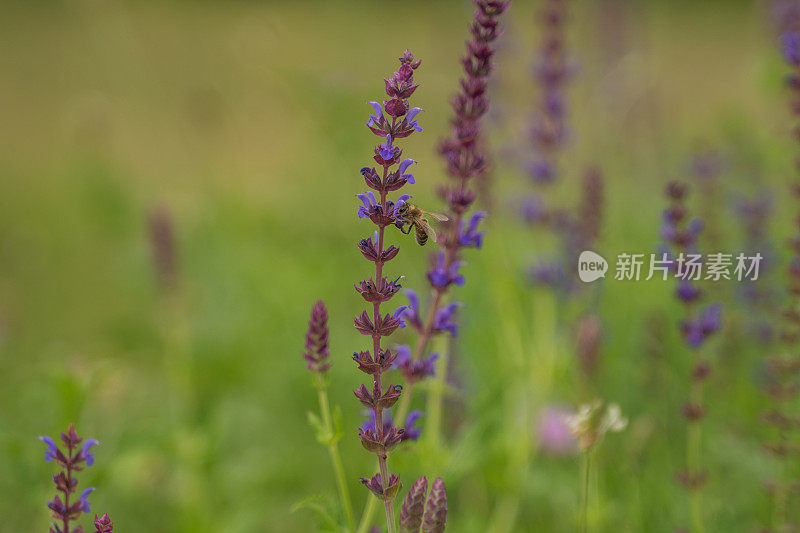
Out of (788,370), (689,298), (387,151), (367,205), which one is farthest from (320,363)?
(788,370)

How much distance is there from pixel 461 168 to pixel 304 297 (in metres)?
1.90

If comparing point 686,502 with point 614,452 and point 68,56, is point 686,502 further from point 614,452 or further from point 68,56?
point 68,56

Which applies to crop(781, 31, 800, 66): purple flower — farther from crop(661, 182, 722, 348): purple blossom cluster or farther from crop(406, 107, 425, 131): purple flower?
crop(406, 107, 425, 131): purple flower

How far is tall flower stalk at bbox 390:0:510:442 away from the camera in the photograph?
1315 mm

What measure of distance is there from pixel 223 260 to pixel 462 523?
2054 millimetres

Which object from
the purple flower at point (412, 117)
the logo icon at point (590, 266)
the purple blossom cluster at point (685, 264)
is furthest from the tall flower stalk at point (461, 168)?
the logo icon at point (590, 266)

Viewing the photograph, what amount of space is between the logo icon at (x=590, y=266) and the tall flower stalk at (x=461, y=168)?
0.86 m

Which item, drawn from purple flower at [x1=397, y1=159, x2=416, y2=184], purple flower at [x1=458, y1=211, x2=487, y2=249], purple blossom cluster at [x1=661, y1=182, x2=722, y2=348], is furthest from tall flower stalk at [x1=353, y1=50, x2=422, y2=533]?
purple blossom cluster at [x1=661, y1=182, x2=722, y2=348]

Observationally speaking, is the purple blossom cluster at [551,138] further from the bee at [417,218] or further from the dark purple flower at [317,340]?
the dark purple flower at [317,340]

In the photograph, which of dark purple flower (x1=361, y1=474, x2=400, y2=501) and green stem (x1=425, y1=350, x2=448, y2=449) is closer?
dark purple flower (x1=361, y1=474, x2=400, y2=501)

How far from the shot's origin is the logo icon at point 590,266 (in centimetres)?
231

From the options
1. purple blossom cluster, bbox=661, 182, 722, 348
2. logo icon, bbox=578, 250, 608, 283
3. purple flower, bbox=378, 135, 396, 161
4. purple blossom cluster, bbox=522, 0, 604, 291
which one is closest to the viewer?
purple flower, bbox=378, 135, 396, 161

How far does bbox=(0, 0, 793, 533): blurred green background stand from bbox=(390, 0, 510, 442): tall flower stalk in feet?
1.02

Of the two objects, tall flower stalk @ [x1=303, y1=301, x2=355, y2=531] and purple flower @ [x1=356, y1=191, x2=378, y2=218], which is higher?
purple flower @ [x1=356, y1=191, x2=378, y2=218]
